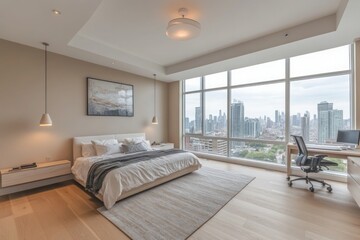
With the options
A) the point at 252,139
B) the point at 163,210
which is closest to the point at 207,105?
the point at 252,139

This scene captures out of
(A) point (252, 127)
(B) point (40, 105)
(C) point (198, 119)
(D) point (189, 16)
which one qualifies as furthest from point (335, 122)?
(B) point (40, 105)

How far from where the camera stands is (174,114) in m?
6.42

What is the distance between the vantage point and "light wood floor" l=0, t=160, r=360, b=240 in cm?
Answer: 200

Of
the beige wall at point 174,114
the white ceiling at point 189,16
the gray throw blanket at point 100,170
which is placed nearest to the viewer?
the white ceiling at point 189,16

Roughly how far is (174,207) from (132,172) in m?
0.89

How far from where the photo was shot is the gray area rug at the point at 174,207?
6.87ft

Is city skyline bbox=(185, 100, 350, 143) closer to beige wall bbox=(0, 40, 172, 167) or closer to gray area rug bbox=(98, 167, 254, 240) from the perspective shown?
gray area rug bbox=(98, 167, 254, 240)

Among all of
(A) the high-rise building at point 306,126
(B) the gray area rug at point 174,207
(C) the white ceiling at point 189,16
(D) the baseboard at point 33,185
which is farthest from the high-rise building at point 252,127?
(D) the baseboard at point 33,185

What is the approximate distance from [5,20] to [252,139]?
5.66 m

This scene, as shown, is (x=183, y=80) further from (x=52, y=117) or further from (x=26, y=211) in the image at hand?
(x=26, y=211)

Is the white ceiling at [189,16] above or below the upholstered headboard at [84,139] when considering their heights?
above

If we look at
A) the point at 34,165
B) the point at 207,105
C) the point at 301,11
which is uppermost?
the point at 301,11

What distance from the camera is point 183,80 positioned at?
251 inches

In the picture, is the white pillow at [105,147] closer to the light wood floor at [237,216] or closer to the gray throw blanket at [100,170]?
the gray throw blanket at [100,170]
